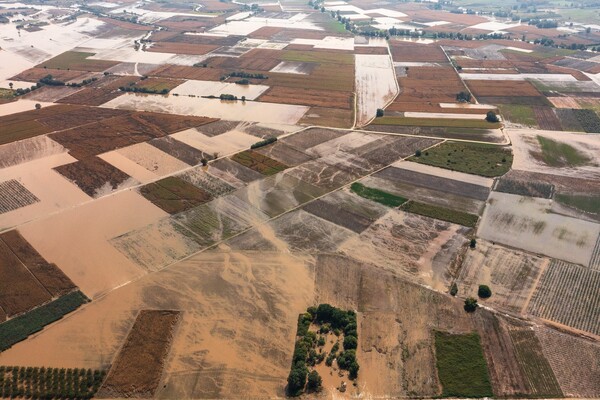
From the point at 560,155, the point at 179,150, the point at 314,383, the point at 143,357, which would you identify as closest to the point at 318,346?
the point at 314,383

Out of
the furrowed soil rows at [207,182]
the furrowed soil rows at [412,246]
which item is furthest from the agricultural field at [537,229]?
the furrowed soil rows at [207,182]

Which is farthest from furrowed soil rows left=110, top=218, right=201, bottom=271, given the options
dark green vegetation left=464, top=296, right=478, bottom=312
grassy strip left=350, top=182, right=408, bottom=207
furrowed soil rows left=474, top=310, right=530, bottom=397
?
furrowed soil rows left=474, top=310, right=530, bottom=397

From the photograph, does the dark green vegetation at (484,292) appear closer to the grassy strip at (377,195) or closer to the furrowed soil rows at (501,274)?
the furrowed soil rows at (501,274)

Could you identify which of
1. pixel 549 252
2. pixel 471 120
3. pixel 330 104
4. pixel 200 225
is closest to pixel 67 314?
pixel 200 225

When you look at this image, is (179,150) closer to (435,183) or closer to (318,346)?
(435,183)

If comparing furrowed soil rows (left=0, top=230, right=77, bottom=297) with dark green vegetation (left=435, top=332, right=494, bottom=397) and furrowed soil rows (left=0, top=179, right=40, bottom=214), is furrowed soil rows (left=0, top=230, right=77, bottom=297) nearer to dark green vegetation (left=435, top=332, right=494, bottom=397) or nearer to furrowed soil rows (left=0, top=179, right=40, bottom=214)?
furrowed soil rows (left=0, top=179, right=40, bottom=214)

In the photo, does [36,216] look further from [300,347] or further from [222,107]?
[222,107]
